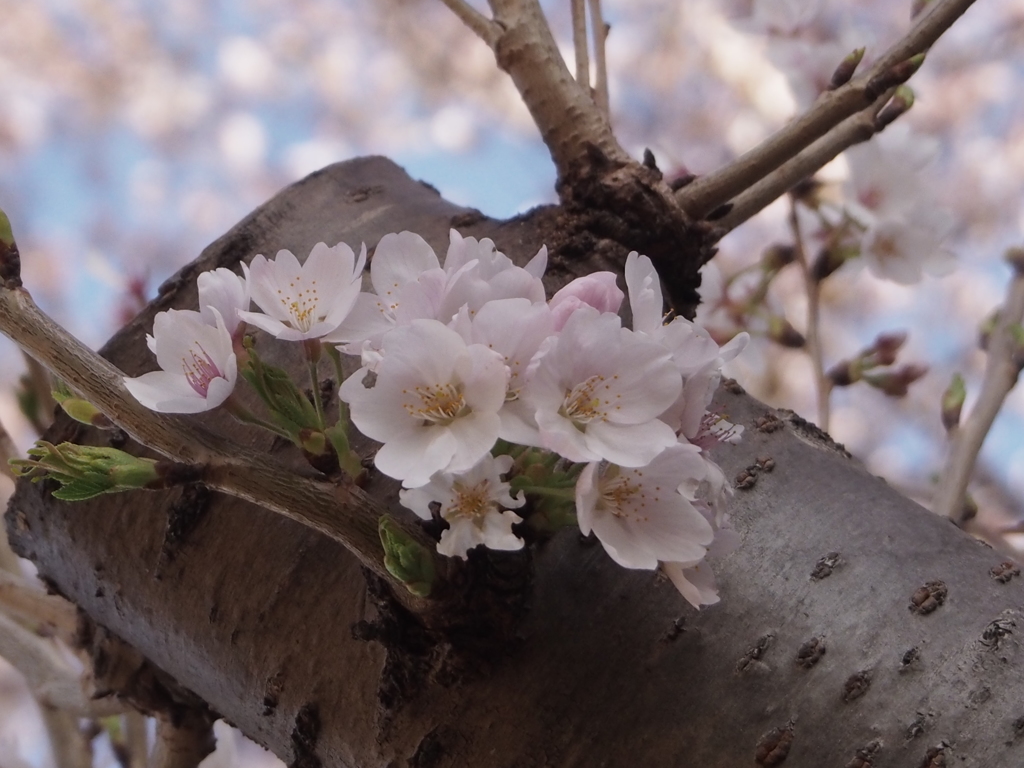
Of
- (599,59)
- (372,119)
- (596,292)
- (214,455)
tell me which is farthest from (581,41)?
(372,119)

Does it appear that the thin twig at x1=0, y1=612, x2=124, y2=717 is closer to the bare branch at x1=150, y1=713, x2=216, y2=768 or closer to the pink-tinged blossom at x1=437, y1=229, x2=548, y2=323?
the bare branch at x1=150, y1=713, x2=216, y2=768

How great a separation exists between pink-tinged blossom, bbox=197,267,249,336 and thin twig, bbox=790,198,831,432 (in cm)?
74

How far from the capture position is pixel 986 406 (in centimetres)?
102

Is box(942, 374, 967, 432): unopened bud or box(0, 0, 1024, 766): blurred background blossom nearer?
box(942, 374, 967, 432): unopened bud

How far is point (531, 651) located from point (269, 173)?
349cm

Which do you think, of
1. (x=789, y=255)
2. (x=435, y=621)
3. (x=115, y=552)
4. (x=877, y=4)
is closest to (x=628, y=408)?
(x=435, y=621)

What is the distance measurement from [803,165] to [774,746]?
1.62 ft

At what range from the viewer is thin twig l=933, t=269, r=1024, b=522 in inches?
37.7

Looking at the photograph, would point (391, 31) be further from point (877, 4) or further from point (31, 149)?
point (877, 4)

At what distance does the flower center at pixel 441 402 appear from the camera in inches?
14.7

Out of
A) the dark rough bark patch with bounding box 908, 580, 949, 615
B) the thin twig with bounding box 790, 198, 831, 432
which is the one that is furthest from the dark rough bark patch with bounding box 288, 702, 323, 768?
the thin twig with bounding box 790, 198, 831, 432

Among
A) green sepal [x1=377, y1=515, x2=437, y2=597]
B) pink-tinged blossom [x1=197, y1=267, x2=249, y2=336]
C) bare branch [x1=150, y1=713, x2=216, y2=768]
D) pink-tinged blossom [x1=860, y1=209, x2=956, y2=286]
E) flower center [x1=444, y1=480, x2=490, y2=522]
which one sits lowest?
bare branch [x1=150, y1=713, x2=216, y2=768]

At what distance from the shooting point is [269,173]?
3.58m

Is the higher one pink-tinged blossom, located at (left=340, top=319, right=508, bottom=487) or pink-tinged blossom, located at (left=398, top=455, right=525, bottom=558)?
pink-tinged blossom, located at (left=340, top=319, right=508, bottom=487)
